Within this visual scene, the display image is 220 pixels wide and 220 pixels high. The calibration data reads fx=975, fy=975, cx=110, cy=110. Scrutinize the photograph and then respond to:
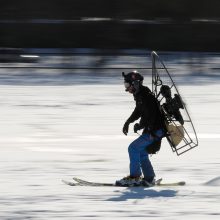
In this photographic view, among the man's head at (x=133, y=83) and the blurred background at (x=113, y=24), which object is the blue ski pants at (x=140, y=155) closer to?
the man's head at (x=133, y=83)

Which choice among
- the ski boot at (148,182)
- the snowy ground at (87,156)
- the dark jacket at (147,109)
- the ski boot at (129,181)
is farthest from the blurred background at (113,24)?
the dark jacket at (147,109)

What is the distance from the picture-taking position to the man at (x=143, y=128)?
9953mm

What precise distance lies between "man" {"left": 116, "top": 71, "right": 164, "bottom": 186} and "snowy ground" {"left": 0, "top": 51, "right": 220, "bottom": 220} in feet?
0.56

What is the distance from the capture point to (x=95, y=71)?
27.0 meters

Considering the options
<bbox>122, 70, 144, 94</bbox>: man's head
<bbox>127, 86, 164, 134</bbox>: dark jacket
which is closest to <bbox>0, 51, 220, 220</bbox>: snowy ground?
<bbox>127, 86, 164, 134</bbox>: dark jacket

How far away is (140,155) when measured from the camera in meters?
10.4

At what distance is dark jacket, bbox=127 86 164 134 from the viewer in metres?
9.93

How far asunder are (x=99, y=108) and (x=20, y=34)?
19842mm

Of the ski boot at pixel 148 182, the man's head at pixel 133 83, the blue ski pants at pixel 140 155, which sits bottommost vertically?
the ski boot at pixel 148 182

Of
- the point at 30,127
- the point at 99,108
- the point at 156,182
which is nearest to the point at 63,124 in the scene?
the point at 30,127

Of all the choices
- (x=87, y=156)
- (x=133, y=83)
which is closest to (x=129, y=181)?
(x=133, y=83)

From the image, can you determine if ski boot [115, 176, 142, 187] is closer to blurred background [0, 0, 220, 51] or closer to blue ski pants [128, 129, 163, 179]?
blue ski pants [128, 129, 163, 179]

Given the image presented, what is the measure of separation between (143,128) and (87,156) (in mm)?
2773

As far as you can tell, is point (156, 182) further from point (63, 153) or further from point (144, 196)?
point (63, 153)
